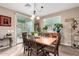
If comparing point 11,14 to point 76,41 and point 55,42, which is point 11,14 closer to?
point 55,42

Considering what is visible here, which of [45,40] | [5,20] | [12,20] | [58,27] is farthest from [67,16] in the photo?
[5,20]

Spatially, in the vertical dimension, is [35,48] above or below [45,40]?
below

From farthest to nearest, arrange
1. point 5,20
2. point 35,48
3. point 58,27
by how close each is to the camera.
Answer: point 35,48 → point 58,27 → point 5,20

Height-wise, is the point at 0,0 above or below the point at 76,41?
above

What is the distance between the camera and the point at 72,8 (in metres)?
1.80

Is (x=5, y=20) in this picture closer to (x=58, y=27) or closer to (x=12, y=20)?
(x=12, y=20)

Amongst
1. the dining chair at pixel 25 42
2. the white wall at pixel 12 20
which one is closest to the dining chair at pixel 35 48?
the dining chair at pixel 25 42

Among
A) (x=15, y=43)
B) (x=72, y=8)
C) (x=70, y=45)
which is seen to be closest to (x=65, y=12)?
(x=72, y=8)

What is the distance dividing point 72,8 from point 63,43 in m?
0.78

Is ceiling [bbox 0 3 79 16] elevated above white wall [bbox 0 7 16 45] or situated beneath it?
elevated above

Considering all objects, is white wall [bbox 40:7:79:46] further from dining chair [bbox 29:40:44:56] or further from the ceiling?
dining chair [bbox 29:40:44:56]

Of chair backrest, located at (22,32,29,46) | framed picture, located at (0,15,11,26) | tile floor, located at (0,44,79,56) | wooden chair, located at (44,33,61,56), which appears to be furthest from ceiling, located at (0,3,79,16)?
tile floor, located at (0,44,79,56)

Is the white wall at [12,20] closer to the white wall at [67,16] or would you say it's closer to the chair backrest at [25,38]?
the chair backrest at [25,38]

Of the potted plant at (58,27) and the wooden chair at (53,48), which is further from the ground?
the potted plant at (58,27)
